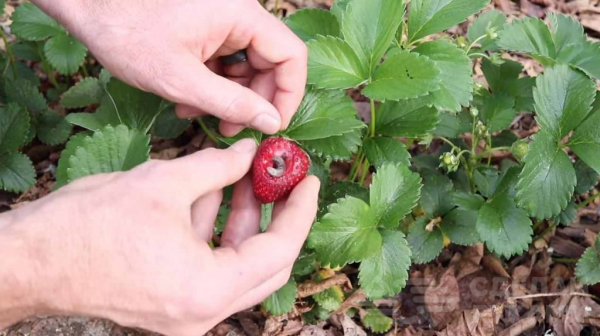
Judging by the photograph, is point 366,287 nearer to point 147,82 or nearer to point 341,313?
point 341,313

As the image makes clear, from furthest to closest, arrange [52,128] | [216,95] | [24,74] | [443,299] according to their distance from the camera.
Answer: [24,74], [52,128], [443,299], [216,95]

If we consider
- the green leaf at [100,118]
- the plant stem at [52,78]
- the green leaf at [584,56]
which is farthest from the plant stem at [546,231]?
the plant stem at [52,78]

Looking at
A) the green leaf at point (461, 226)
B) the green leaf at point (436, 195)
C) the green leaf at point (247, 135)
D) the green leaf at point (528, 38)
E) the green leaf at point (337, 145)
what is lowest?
the green leaf at point (461, 226)

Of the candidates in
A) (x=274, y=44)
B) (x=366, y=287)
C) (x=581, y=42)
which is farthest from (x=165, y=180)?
(x=581, y=42)

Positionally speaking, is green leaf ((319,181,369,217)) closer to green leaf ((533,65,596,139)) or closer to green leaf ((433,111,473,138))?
green leaf ((433,111,473,138))

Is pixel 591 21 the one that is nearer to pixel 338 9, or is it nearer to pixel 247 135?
pixel 338 9

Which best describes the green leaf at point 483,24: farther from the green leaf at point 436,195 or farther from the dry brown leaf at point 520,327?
the dry brown leaf at point 520,327

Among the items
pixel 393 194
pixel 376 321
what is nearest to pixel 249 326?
pixel 376 321
